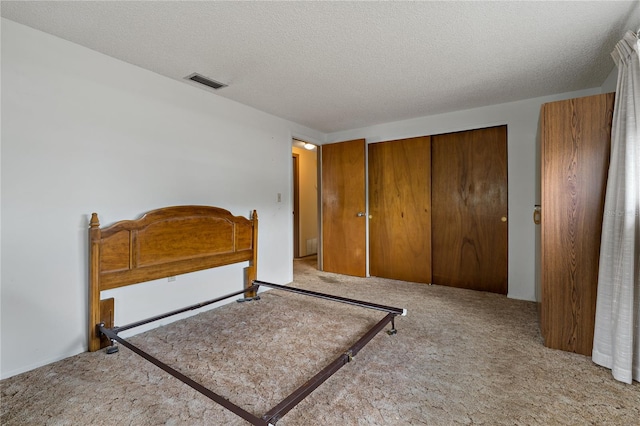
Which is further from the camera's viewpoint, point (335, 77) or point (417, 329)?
point (335, 77)

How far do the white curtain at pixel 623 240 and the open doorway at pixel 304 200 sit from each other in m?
4.54

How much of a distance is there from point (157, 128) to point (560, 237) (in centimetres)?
334

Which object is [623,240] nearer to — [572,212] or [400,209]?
[572,212]

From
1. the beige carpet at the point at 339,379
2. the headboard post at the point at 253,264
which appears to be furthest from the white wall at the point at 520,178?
the headboard post at the point at 253,264

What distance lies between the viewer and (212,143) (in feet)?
9.87

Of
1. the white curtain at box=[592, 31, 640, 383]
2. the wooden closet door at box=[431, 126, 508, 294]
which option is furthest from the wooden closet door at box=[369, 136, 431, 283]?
the white curtain at box=[592, 31, 640, 383]

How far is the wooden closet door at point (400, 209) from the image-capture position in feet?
12.9

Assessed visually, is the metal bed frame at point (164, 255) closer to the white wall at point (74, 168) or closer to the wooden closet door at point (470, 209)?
the white wall at point (74, 168)

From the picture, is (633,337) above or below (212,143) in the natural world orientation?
below

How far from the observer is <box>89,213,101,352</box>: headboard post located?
2082 millimetres

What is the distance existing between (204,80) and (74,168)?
4.26ft

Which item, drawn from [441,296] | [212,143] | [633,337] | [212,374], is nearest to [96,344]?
[212,374]

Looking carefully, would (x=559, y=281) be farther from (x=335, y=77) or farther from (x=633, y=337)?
(x=335, y=77)

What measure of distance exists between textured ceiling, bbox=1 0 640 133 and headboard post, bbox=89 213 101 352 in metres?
1.30
